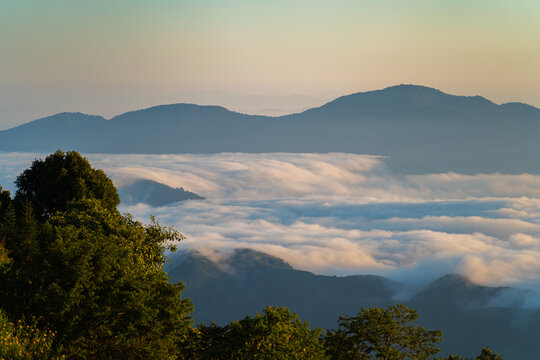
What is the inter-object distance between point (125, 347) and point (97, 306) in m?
2.59

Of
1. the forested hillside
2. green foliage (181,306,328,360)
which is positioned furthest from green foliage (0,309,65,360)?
green foliage (181,306,328,360)

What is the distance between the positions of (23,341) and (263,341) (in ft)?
39.3

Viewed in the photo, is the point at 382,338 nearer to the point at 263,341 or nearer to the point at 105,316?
the point at 263,341

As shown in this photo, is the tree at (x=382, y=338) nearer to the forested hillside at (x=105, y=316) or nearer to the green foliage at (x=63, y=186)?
the forested hillside at (x=105, y=316)

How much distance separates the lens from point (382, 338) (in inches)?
1763

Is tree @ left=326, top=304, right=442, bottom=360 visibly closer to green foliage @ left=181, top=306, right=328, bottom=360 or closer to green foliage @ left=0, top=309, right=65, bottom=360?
green foliage @ left=181, top=306, right=328, bottom=360

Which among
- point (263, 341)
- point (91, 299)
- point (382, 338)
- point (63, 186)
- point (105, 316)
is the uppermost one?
point (63, 186)

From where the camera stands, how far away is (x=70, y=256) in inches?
1215

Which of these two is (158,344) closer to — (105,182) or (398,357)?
(398,357)

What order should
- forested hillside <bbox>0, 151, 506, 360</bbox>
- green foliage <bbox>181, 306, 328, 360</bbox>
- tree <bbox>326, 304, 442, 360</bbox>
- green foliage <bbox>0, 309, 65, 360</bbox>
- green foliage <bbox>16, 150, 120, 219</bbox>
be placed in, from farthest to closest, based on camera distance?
green foliage <bbox>16, 150, 120, 219</bbox> < tree <bbox>326, 304, 442, 360</bbox> < green foliage <bbox>181, 306, 328, 360</bbox> < forested hillside <bbox>0, 151, 506, 360</bbox> < green foliage <bbox>0, 309, 65, 360</bbox>

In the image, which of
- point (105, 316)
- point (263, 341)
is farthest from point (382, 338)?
point (105, 316)

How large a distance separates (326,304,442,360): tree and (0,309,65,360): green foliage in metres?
20.5

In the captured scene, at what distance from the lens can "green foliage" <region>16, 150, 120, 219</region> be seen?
6931 centimetres

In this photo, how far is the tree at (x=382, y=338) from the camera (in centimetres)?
4375
